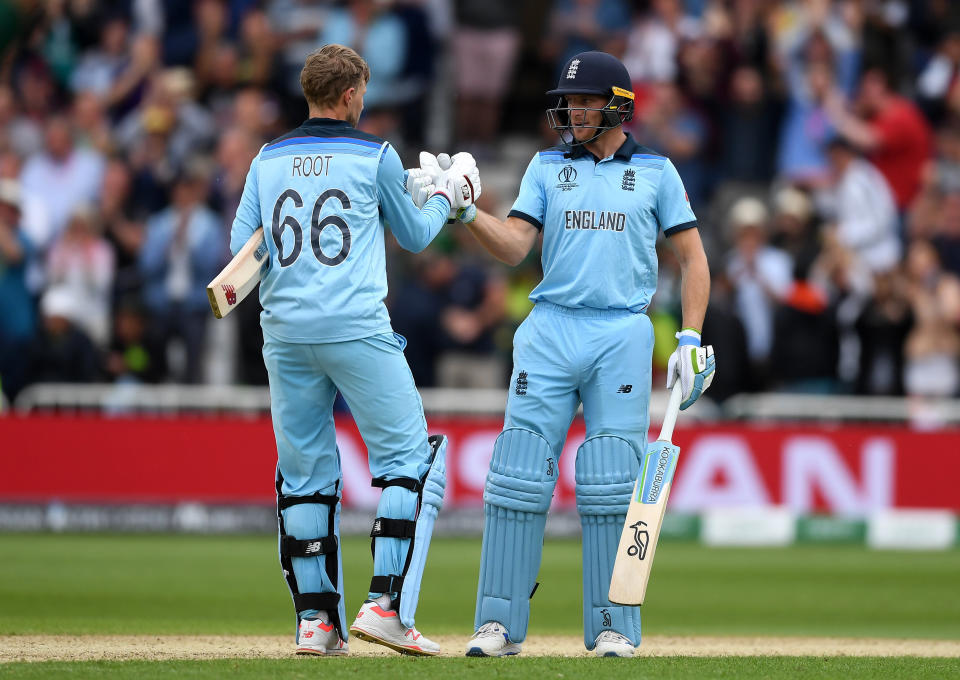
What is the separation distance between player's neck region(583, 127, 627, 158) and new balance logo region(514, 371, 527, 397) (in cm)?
107

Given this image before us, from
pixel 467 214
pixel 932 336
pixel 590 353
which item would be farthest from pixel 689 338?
pixel 932 336

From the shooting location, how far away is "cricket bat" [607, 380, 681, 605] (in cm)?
658

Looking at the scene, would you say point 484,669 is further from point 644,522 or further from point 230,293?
point 230,293

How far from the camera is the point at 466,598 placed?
1062cm

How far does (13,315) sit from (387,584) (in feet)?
29.2

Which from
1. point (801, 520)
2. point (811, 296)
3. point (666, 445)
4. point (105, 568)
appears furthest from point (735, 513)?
point (666, 445)

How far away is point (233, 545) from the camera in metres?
13.8

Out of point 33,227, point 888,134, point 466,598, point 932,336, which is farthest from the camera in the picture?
point 888,134

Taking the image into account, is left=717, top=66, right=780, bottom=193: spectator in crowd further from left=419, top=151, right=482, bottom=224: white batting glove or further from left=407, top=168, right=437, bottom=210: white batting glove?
left=407, top=168, right=437, bottom=210: white batting glove

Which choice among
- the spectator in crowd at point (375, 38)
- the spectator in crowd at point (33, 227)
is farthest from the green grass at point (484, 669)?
the spectator in crowd at point (375, 38)

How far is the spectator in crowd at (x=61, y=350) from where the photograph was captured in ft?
47.4

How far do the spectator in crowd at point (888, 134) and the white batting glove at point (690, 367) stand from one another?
970 cm

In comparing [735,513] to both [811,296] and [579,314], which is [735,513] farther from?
[579,314]

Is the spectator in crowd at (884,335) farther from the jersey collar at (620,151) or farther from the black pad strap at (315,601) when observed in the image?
the black pad strap at (315,601)
